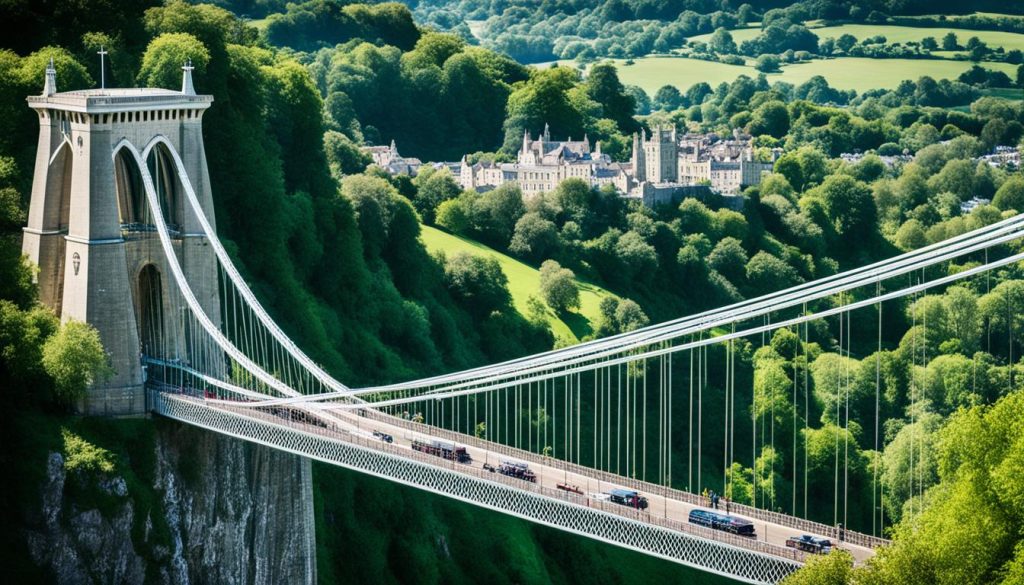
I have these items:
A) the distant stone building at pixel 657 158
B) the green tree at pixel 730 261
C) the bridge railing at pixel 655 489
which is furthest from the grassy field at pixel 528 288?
the bridge railing at pixel 655 489

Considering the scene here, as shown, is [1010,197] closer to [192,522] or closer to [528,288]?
[528,288]

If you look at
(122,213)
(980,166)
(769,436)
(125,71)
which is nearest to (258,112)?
(125,71)

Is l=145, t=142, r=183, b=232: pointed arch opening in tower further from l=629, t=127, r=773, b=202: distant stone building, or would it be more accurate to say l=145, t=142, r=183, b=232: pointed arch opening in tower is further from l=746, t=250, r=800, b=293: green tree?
l=629, t=127, r=773, b=202: distant stone building

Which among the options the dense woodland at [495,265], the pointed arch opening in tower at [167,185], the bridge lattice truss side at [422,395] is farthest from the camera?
the pointed arch opening in tower at [167,185]

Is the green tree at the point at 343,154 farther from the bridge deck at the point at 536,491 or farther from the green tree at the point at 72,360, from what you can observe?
the bridge deck at the point at 536,491

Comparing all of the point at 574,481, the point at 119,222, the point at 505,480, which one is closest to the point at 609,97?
the point at 119,222

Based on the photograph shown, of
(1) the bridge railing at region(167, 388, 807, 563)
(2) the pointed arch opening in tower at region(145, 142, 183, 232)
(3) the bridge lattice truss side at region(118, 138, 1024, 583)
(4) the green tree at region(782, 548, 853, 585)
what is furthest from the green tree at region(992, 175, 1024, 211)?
(4) the green tree at region(782, 548, 853, 585)
